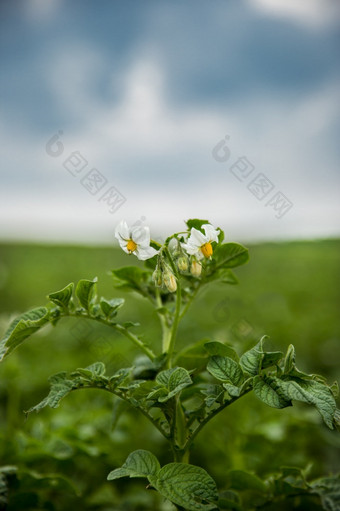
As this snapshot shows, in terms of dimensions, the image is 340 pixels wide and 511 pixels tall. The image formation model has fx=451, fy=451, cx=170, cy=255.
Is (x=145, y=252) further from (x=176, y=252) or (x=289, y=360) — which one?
(x=289, y=360)

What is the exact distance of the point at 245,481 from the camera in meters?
1.32

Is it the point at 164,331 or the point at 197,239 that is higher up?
the point at 197,239

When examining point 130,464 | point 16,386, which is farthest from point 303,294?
point 130,464

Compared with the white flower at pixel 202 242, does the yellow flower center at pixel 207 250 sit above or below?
below

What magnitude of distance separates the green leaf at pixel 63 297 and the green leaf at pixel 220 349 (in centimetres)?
38

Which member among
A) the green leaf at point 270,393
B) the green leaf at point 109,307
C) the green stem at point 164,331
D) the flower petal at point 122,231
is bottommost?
the green leaf at point 270,393

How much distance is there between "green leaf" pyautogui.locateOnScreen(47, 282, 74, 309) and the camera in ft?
3.80

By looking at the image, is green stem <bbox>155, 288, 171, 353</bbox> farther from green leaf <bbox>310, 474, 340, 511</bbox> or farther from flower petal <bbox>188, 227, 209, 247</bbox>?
green leaf <bbox>310, 474, 340, 511</bbox>

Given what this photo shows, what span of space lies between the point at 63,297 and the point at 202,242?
15.4 inches

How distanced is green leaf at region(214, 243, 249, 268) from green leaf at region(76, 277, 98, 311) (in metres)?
0.35

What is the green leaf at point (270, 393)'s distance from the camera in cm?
96

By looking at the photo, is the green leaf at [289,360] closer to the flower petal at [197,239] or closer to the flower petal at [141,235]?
the flower petal at [197,239]

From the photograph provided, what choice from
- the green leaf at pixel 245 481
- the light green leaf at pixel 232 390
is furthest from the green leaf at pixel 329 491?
the light green leaf at pixel 232 390

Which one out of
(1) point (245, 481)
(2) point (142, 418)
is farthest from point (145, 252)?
(2) point (142, 418)
